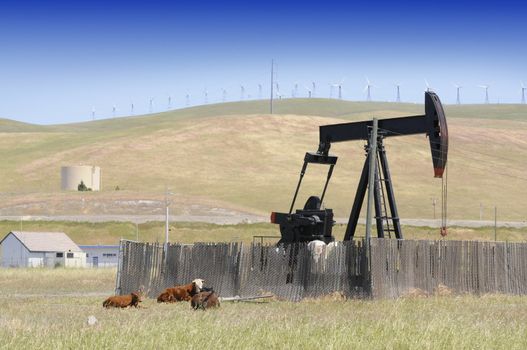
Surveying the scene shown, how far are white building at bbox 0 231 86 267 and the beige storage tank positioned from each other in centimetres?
3923

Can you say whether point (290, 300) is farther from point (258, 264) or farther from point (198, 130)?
point (198, 130)

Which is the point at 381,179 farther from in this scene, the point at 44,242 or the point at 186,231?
the point at 186,231

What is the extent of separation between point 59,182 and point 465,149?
57684mm

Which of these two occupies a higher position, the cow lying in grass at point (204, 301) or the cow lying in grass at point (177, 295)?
the cow lying in grass at point (204, 301)

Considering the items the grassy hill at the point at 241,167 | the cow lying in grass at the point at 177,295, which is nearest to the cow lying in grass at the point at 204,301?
the cow lying in grass at the point at 177,295

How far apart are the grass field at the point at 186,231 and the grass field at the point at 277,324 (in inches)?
1971

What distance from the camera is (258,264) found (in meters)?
28.6

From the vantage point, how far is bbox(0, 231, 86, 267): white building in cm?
6856

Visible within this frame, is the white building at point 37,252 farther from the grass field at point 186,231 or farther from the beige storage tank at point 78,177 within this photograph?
the beige storage tank at point 78,177

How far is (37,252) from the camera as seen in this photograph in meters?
69.2

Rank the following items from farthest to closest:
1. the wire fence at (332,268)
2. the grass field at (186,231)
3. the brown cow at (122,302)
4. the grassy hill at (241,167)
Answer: the grassy hill at (241,167)
the grass field at (186,231)
the wire fence at (332,268)
the brown cow at (122,302)

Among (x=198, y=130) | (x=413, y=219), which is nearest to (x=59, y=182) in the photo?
(x=198, y=130)

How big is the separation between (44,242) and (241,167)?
54.4 m

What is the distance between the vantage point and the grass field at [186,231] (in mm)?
78188
